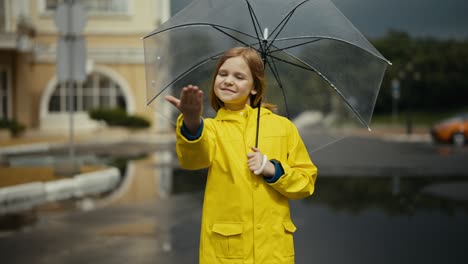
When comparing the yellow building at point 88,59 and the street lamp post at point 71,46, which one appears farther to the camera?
the yellow building at point 88,59

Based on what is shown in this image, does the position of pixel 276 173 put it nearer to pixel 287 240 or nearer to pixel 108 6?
pixel 287 240

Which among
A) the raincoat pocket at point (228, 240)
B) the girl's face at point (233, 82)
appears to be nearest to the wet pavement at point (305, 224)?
the raincoat pocket at point (228, 240)

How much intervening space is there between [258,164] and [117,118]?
32196 mm

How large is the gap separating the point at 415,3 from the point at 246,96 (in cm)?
8203

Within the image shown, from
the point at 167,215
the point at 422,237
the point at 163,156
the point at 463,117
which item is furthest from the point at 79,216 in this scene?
the point at 463,117

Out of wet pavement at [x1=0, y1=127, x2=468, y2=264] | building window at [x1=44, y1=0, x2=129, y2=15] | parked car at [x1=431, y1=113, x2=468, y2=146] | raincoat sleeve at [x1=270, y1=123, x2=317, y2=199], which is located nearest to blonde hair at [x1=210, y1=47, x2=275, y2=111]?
raincoat sleeve at [x1=270, y1=123, x2=317, y2=199]

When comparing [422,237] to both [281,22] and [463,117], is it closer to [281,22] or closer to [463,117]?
[281,22]

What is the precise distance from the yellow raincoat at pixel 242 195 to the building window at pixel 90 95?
1381 inches

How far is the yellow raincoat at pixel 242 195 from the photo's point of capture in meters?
3.24

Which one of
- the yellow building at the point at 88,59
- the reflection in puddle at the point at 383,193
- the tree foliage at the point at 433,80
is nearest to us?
the reflection in puddle at the point at 383,193

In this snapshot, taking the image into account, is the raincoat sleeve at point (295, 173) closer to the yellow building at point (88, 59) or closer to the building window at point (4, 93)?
the yellow building at point (88, 59)

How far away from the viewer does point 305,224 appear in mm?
9367

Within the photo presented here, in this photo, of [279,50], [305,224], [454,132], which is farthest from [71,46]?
[454,132]

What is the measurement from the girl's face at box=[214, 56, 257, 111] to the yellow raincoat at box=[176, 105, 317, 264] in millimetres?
85
